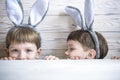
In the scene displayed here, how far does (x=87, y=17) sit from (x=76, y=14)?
0.05 m

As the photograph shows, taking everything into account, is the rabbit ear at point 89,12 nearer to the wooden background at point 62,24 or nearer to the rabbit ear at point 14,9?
the wooden background at point 62,24

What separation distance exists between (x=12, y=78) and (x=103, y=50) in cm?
54

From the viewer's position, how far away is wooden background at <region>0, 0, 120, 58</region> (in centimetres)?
114

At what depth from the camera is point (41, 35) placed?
1.16 meters

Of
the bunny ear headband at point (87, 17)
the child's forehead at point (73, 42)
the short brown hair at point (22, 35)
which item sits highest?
the bunny ear headband at point (87, 17)

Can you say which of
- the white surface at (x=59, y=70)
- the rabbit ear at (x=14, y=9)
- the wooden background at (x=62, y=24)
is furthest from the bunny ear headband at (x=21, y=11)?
the white surface at (x=59, y=70)

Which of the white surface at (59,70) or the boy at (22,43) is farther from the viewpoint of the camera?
the boy at (22,43)

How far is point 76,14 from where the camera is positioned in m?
1.08

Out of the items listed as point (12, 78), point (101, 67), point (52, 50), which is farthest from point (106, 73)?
point (52, 50)

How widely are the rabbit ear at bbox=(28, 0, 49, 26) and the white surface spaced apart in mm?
391

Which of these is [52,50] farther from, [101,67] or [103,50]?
[101,67]

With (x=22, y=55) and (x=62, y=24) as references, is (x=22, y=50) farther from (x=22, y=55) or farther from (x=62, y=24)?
(x=62, y=24)

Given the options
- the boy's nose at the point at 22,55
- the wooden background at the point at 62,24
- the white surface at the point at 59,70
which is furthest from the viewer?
the wooden background at the point at 62,24

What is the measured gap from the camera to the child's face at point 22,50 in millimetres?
1005
